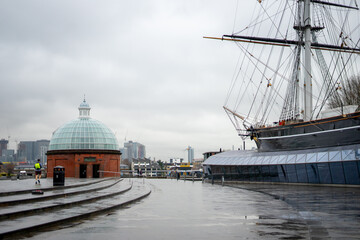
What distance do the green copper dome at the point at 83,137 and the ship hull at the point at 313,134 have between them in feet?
70.8

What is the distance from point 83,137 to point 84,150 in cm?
267

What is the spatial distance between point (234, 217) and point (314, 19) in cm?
4447

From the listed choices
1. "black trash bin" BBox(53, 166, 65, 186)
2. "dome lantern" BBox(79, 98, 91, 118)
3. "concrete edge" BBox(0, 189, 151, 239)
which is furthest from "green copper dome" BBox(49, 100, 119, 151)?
"concrete edge" BBox(0, 189, 151, 239)

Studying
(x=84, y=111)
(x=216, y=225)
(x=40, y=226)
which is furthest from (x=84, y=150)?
(x=216, y=225)

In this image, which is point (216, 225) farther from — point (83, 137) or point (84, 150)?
point (83, 137)

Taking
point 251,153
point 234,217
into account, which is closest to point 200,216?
point 234,217

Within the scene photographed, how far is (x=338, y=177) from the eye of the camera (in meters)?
30.5

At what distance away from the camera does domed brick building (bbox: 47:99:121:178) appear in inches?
1932

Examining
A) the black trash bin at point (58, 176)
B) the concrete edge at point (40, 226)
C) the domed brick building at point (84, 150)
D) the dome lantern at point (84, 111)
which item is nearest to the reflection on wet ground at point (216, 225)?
the concrete edge at point (40, 226)

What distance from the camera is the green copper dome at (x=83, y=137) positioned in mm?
50812

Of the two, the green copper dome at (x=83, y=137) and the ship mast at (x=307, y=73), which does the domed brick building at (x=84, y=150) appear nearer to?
the green copper dome at (x=83, y=137)

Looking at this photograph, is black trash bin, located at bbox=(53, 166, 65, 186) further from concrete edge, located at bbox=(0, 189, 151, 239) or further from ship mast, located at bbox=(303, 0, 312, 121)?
ship mast, located at bbox=(303, 0, 312, 121)

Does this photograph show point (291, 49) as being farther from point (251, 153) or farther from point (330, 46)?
point (251, 153)

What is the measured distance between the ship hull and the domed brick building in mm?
20769
